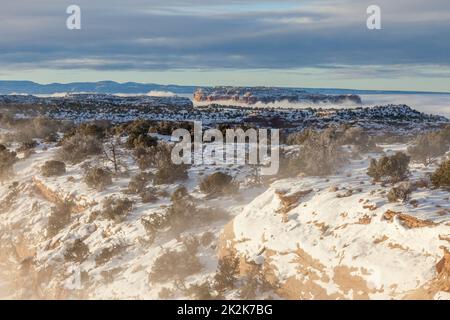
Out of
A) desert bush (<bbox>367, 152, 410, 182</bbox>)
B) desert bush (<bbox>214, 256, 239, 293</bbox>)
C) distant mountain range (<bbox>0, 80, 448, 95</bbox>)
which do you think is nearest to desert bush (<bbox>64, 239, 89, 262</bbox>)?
desert bush (<bbox>214, 256, 239, 293</bbox>)

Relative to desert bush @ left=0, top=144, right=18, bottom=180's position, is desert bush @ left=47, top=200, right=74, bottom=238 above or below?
below

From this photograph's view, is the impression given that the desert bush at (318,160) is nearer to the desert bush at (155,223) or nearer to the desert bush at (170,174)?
the desert bush at (170,174)

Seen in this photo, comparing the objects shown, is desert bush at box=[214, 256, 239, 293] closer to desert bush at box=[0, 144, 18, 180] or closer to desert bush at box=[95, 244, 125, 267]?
desert bush at box=[95, 244, 125, 267]

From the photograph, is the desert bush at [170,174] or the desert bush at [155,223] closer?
the desert bush at [155,223]

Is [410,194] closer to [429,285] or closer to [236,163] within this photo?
[429,285]

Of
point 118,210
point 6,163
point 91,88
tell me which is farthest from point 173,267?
point 91,88

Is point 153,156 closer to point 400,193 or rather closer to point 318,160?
point 318,160

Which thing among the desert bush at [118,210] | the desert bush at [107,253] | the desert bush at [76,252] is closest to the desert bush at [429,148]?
the desert bush at [118,210]
